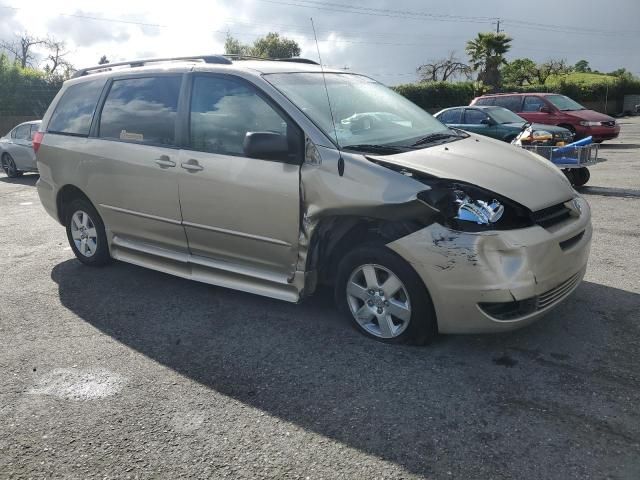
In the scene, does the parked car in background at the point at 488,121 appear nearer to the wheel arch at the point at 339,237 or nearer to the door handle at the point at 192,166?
the door handle at the point at 192,166

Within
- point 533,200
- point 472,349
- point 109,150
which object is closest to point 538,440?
point 472,349

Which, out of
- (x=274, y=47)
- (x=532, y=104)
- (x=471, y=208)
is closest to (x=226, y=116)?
(x=471, y=208)

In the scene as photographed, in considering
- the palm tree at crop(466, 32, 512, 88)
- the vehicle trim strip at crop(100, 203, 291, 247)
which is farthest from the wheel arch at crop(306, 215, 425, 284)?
the palm tree at crop(466, 32, 512, 88)

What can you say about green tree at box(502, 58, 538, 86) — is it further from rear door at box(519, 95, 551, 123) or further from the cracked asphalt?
the cracked asphalt

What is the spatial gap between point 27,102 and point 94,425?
2788 cm

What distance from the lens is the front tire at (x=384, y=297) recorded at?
354 cm

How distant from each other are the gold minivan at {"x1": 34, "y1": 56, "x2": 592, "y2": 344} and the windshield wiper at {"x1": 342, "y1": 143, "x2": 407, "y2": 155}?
15 millimetres

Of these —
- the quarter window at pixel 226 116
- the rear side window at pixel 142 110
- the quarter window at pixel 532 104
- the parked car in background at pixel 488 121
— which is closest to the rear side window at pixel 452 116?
the parked car in background at pixel 488 121

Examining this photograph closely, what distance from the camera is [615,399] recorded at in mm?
3039

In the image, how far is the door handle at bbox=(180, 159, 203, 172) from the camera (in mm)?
4355

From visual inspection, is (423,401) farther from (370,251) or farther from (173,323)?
(173,323)

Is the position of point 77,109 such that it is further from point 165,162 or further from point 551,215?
point 551,215

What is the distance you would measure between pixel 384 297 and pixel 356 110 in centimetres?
150

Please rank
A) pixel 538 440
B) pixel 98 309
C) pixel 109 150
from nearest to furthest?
pixel 538 440 → pixel 98 309 → pixel 109 150
